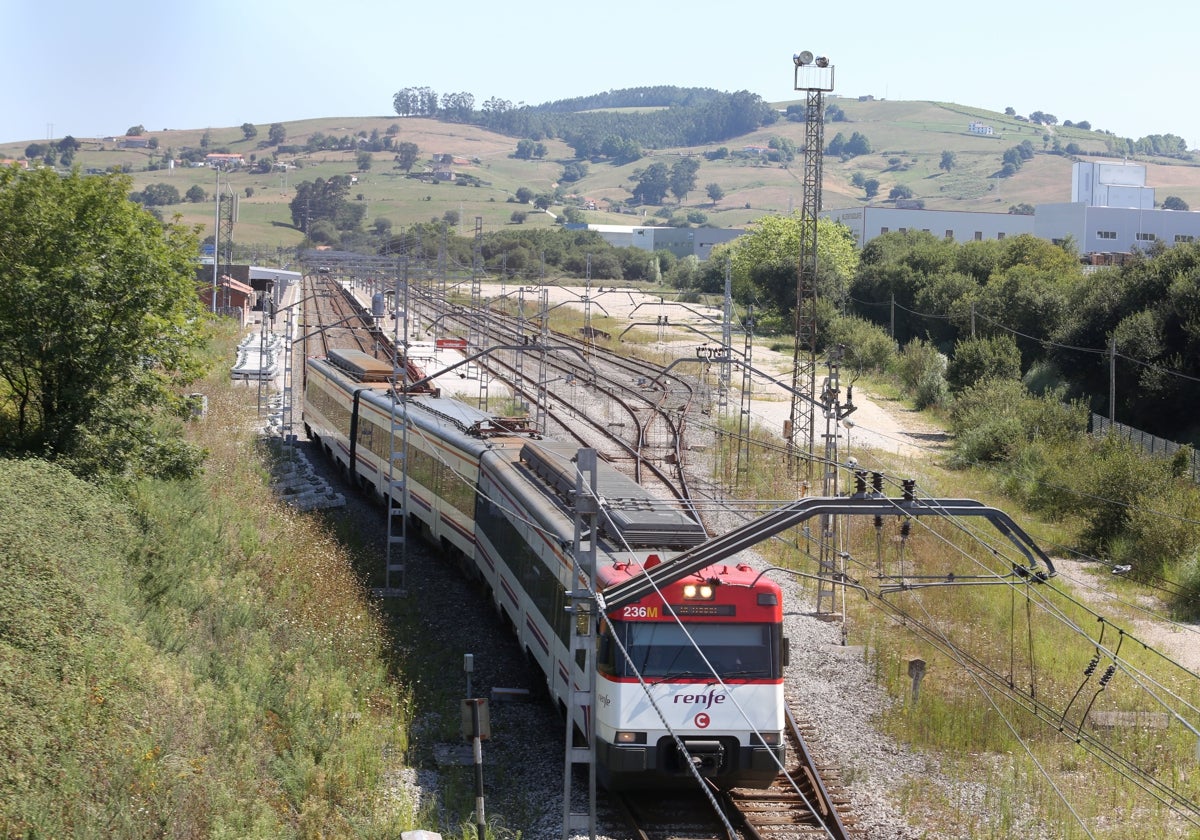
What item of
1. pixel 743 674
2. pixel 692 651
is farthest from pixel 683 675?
pixel 743 674

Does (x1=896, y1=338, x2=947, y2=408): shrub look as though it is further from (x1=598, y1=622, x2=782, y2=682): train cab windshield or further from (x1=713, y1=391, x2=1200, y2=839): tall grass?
(x1=598, y1=622, x2=782, y2=682): train cab windshield

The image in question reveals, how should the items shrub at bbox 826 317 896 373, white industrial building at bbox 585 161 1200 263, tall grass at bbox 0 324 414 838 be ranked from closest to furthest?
1. tall grass at bbox 0 324 414 838
2. shrub at bbox 826 317 896 373
3. white industrial building at bbox 585 161 1200 263

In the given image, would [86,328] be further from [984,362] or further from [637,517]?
[984,362]

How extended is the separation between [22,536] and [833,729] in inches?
398

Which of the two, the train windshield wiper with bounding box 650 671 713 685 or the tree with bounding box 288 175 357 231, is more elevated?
the tree with bounding box 288 175 357 231

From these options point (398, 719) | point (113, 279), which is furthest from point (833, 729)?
point (113, 279)

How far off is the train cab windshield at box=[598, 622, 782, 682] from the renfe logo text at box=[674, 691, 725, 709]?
7.4 inches

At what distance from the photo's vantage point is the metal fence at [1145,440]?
33906mm

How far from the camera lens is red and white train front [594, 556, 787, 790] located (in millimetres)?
13273

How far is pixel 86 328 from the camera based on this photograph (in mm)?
20656

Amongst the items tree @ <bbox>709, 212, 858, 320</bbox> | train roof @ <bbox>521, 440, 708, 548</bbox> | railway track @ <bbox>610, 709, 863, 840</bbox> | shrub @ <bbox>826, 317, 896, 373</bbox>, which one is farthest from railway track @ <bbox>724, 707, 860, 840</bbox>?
tree @ <bbox>709, 212, 858, 320</bbox>

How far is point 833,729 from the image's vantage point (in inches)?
658

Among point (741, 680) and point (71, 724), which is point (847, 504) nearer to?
point (741, 680)

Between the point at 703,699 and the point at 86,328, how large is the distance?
1250 cm
